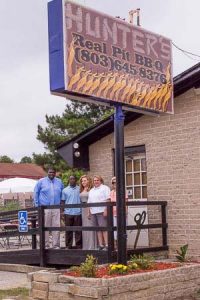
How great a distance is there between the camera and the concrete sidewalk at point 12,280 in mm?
10242

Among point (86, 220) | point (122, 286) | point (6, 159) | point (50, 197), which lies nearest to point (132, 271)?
point (122, 286)

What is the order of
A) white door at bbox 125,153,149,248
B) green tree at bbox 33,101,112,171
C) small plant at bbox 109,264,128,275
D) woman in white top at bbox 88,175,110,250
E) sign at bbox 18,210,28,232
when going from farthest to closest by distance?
1. green tree at bbox 33,101,112,171
2. sign at bbox 18,210,28,232
3. white door at bbox 125,153,149,248
4. woman in white top at bbox 88,175,110,250
5. small plant at bbox 109,264,128,275

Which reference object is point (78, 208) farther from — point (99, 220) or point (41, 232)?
point (41, 232)

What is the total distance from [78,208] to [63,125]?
30415 millimetres

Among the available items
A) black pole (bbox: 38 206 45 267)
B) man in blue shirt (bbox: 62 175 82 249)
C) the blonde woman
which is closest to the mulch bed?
the blonde woman

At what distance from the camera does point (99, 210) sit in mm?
11055

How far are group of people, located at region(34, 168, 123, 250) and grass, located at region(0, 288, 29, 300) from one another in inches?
78.7

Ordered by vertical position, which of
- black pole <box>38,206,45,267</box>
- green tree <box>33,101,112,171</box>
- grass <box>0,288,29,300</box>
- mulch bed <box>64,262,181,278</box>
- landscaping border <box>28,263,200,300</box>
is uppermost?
green tree <box>33,101,112,171</box>

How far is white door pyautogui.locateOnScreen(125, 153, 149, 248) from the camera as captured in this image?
39.6 ft

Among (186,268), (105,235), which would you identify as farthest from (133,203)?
(186,268)

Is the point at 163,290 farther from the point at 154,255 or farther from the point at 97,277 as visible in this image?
the point at 154,255

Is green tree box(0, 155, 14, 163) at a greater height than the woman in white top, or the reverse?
green tree box(0, 155, 14, 163)

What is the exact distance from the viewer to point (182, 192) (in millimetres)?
11617

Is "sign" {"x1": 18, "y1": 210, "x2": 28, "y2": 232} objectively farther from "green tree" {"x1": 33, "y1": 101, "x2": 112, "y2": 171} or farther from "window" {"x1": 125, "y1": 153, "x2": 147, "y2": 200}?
"green tree" {"x1": 33, "y1": 101, "x2": 112, "y2": 171}
